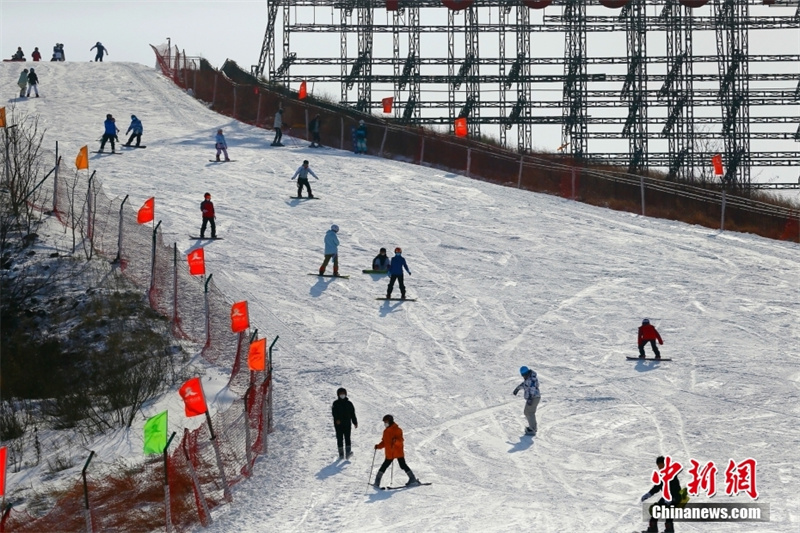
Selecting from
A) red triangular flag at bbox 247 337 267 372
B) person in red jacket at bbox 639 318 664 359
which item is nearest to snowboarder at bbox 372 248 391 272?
person in red jacket at bbox 639 318 664 359

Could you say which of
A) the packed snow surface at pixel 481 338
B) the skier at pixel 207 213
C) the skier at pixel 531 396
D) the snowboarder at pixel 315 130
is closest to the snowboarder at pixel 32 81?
the packed snow surface at pixel 481 338

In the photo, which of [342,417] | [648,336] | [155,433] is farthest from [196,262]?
[155,433]

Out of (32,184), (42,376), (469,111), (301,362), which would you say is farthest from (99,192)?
(469,111)

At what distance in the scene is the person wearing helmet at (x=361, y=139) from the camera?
5012 centimetres

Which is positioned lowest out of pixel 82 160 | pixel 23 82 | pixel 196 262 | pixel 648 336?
pixel 648 336

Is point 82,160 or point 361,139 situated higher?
point 361,139

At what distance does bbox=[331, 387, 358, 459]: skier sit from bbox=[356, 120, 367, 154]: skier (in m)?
28.3

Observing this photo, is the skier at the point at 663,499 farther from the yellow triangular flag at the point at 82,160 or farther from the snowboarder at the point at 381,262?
the yellow triangular flag at the point at 82,160

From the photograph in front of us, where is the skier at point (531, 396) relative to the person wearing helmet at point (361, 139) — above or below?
below

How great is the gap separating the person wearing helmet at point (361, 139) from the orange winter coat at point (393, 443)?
2973cm

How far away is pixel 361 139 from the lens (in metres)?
50.1

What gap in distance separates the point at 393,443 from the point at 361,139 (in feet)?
98.1

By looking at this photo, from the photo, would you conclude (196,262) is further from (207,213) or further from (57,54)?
(57,54)

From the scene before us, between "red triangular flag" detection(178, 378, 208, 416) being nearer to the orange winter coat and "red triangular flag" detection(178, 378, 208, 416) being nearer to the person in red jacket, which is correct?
the orange winter coat
